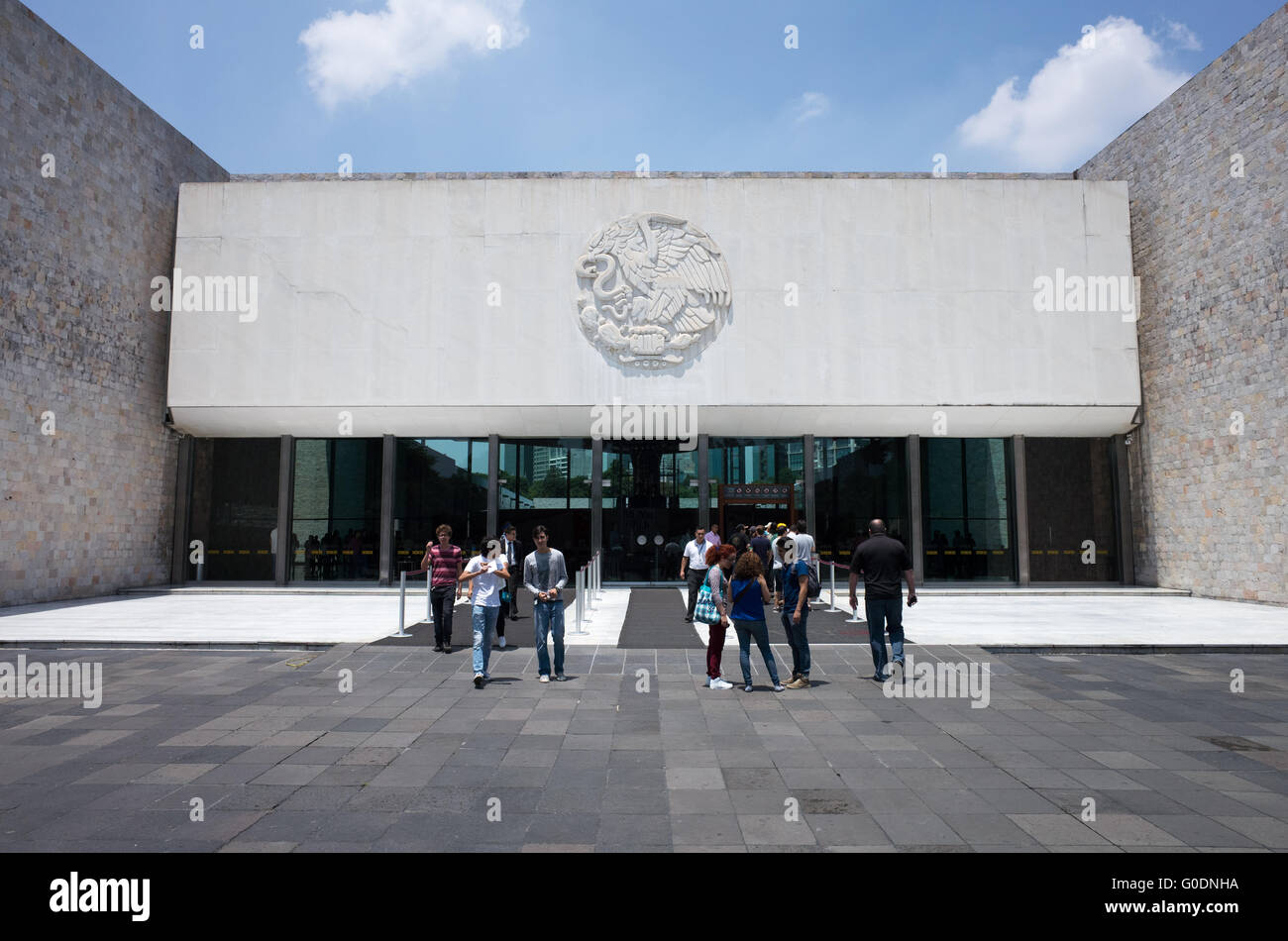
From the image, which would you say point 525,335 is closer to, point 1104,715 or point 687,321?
point 687,321

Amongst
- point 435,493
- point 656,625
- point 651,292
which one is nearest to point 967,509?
point 651,292

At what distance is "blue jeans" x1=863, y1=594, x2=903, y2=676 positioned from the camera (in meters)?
9.36

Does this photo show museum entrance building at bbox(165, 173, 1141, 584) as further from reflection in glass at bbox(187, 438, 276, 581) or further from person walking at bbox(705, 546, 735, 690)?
person walking at bbox(705, 546, 735, 690)

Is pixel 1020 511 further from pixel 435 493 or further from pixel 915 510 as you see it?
pixel 435 493

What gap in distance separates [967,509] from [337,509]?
1958cm

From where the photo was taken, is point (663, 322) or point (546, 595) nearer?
point (546, 595)

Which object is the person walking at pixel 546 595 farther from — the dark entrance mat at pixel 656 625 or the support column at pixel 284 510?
the support column at pixel 284 510

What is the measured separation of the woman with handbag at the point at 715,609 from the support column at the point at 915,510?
49.7ft

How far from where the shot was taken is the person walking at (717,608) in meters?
8.96

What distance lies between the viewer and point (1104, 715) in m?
7.60

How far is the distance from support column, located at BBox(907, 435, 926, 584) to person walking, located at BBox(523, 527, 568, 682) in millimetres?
15888

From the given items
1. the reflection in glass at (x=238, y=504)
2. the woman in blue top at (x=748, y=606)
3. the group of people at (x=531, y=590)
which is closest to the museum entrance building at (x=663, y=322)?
the reflection in glass at (x=238, y=504)

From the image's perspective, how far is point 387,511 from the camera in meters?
22.7
